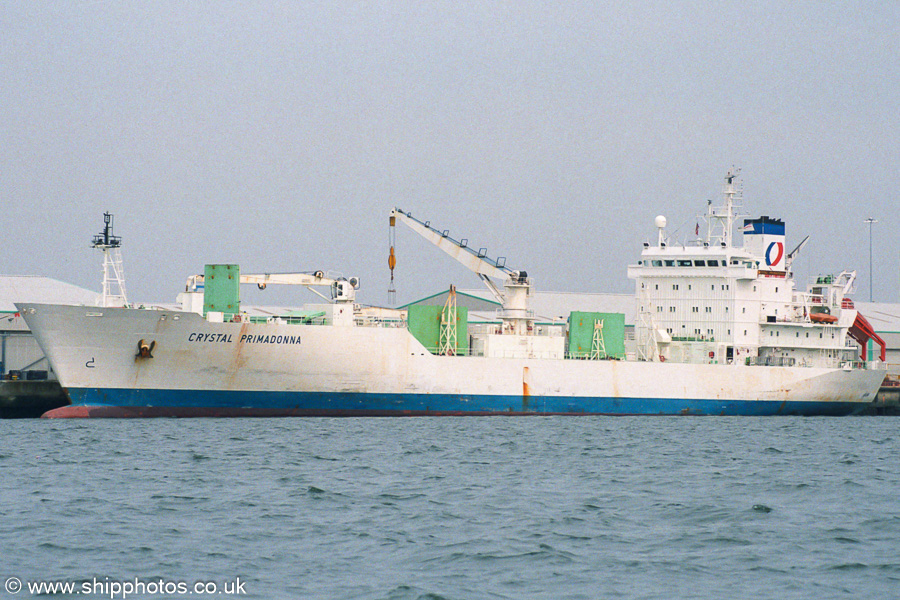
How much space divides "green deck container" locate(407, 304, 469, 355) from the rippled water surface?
24.4 ft

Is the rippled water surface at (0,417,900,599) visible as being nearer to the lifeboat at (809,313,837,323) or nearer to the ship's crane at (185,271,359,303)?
the ship's crane at (185,271,359,303)

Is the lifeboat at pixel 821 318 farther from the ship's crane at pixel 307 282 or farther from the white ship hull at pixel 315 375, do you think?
the ship's crane at pixel 307 282

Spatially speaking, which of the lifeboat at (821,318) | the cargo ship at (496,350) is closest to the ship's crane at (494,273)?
the cargo ship at (496,350)

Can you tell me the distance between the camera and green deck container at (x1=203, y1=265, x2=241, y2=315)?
29656 mm

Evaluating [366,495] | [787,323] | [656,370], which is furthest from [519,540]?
[787,323]

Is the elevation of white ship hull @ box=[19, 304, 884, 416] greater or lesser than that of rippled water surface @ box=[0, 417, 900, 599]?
greater

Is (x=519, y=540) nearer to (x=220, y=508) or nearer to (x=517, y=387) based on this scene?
(x=220, y=508)

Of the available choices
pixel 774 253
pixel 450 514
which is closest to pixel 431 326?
pixel 774 253

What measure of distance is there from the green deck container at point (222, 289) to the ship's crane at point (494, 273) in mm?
5855

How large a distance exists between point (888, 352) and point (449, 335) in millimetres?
30207

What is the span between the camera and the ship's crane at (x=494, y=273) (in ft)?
112

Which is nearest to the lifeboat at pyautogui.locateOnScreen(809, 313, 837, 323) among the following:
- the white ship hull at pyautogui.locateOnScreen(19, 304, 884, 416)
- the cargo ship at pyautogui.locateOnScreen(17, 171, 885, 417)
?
the cargo ship at pyautogui.locateOnScreen(17, 171, 885, 417)

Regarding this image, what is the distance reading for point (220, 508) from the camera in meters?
14.9

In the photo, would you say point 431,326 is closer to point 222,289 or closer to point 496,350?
point 496,350
